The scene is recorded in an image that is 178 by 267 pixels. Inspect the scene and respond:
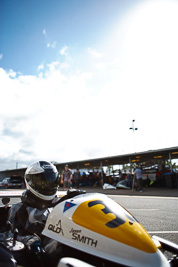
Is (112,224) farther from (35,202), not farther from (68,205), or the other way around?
(35,202)

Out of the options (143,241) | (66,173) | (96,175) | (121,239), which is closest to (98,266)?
(121,239)

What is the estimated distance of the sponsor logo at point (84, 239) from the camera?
1.63 metres

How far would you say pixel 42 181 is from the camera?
2955mm

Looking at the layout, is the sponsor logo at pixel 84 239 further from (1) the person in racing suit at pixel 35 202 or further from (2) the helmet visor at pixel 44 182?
(2) the helmet visor at pixel 44 182

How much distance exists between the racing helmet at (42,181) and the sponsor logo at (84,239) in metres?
1.29

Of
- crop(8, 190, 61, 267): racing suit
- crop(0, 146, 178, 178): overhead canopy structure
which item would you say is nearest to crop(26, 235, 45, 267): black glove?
crop(8, 190, 61, 267): racing suit

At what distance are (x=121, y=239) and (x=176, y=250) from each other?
2.04 ft

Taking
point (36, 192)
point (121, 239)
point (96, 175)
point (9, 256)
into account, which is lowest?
point (96, 175)

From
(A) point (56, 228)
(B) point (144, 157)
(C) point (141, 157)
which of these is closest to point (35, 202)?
(A) point (56, 228)

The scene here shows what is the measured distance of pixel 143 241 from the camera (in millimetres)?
1574

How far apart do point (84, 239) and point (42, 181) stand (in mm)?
1430

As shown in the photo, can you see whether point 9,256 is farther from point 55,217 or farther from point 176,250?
point 176,250

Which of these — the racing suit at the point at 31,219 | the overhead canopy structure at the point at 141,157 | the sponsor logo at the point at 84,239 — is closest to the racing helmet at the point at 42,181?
the racing suit at the point at 31,219

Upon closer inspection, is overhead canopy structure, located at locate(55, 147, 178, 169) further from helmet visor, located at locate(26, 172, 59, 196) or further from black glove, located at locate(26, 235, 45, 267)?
black glove, located at locate(26, 235, 45, 267)
